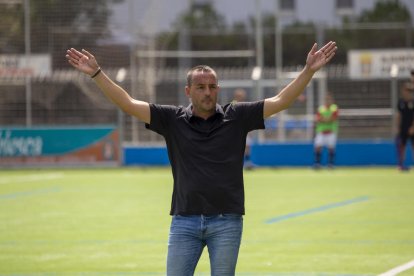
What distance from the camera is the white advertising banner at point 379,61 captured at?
36.0 metres

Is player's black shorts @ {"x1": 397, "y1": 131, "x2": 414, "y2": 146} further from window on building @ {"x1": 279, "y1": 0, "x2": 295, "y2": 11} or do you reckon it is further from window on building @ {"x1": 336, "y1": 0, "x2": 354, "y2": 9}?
window on building @ {"x1": 279, "y1": 0, "x2": 295, "y2": 11}

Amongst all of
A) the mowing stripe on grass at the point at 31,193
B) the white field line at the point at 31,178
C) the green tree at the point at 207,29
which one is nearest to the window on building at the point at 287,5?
the green tree at the point at 207,29

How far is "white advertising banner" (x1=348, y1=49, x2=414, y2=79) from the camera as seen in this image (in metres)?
36.0

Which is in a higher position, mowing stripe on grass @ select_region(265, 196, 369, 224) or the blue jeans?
the blue jeans

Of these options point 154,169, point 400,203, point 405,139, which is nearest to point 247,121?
point 400,203

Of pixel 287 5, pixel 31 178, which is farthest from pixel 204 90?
pixel 287 5

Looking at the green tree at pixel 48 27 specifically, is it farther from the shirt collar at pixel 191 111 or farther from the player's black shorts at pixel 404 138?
the shirt collar at pixel 191 111

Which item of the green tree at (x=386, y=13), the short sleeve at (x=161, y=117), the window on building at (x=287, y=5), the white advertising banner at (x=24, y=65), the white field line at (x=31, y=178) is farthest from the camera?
the window on building at (x=287, y=5)

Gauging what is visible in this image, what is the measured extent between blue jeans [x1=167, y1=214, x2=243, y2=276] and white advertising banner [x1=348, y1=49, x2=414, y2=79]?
97.0ft

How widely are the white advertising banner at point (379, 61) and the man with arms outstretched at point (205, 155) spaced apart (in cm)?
2924

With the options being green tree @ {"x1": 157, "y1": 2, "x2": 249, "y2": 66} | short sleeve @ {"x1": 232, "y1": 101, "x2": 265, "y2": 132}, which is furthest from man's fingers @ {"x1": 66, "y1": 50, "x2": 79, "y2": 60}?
green tree @ {"x1": 157, "y1": 2, "x2": 249, "y2": 66}

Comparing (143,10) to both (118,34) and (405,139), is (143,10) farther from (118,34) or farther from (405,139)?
(405,139)

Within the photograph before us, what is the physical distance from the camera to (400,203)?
1761 centimetres

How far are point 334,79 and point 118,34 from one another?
884cm
